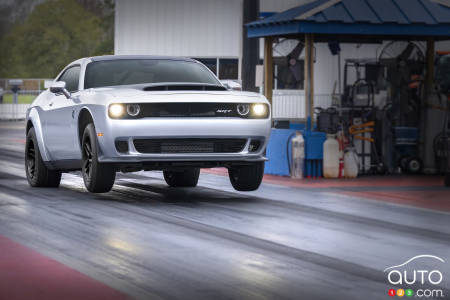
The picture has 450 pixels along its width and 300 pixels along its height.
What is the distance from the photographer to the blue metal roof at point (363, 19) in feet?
57.1

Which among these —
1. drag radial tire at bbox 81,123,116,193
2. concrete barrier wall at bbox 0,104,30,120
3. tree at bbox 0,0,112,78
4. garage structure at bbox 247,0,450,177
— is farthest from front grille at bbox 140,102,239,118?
tree at bbox 0,0,112,78

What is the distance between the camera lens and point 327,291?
7.21m

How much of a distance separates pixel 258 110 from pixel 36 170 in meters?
3.32

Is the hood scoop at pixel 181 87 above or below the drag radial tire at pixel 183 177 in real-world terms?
above

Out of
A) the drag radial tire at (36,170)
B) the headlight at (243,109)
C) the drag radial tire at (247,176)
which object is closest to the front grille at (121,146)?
the headlight at (243,109)

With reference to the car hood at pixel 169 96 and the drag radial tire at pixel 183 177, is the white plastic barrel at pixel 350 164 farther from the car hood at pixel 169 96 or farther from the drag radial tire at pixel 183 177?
the car hood at pixel 169 96

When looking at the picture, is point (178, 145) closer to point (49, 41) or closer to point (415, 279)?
point (415, 279)

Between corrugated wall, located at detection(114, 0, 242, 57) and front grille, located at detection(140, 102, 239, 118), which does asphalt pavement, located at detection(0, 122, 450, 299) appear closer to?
front grille, located at detection(140, 102, 239, 118)

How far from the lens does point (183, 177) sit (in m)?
15.0

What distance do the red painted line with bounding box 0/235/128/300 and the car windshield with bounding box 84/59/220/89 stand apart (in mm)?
5075

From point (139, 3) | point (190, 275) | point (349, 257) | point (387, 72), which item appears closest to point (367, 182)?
point (387, 72)

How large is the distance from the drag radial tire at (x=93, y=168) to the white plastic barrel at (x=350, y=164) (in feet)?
19.4

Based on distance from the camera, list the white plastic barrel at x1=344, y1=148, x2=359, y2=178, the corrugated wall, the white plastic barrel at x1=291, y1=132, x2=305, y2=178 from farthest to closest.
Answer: the corrugated wall → the white plastic barrel at x1=344, y1=148, x2=359, y2=178 → the white plastic barrel at x1=291, y1=132, x2=305, y2=178

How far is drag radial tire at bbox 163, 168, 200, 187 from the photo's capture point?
14.9 m
